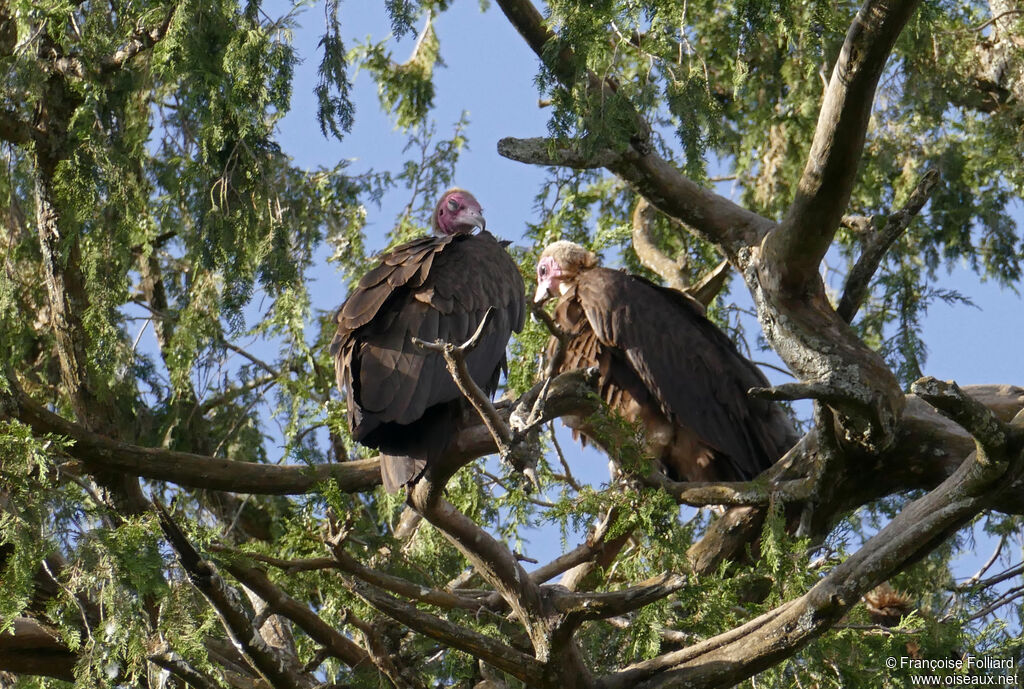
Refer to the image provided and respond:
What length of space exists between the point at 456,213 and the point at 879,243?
2271 millimetres

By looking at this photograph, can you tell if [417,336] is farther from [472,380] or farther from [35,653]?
[35,653]

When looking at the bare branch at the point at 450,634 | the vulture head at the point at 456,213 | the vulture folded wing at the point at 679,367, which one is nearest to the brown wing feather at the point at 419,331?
the bare branch at the point at 450,634

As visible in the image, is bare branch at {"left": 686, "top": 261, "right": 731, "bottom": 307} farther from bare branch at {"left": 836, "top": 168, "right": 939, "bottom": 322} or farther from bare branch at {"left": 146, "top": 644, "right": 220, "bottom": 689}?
bare branch at {"left": 146, "top": 644, "right": 220, "bottom": 689}

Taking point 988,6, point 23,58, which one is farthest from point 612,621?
point 988,6

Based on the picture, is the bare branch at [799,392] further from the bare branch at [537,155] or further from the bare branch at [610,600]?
the bare branch at [537,155]

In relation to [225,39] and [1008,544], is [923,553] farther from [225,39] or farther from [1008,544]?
[225,39]

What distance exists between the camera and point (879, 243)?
4684 mm

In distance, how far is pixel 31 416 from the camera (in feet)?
14.9

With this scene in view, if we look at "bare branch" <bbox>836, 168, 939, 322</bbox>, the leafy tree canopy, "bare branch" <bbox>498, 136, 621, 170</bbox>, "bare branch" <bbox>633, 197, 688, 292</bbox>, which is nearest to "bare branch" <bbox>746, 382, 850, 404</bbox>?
the leafy tree canopy

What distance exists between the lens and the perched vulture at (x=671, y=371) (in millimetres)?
6129

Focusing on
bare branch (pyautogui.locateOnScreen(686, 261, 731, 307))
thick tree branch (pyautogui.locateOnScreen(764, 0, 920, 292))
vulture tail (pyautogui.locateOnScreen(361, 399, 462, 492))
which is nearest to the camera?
vulture tail (pyautogui.locateOnScreen(361, 399, 462, 492))

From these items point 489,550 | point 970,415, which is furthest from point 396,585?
point 970,415

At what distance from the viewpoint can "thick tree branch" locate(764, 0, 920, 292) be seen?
3.94m

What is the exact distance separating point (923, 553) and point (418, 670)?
1.80 m
